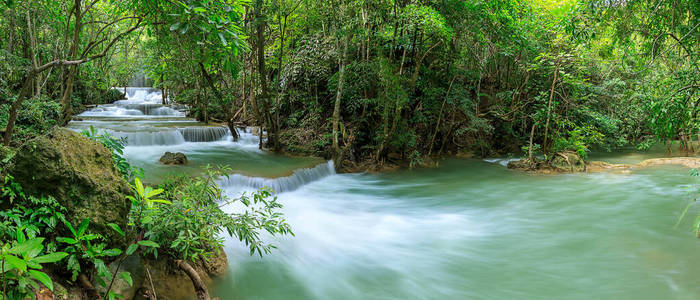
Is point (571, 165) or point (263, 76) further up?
point (263, 76)

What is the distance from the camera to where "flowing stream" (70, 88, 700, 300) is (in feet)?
12.8

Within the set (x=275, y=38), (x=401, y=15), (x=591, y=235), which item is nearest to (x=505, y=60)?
(x=401, y=15)

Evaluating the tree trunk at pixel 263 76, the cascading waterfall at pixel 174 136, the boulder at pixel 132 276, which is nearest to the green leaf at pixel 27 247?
the boulder at pixel 132 276

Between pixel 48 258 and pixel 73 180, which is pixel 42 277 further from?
pixel 73 180

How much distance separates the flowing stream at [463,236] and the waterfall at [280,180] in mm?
37

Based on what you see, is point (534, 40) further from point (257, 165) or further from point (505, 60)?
point (257, 165)

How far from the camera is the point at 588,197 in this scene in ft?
24.2

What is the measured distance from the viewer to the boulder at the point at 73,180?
95.4 inches

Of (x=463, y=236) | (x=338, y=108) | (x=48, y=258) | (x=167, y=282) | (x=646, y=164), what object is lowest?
(x=463, y=236)

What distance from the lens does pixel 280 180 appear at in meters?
7.63

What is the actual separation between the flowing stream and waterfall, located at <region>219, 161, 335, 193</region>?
37 mm

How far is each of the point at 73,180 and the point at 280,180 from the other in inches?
203

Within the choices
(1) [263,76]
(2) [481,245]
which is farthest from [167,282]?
(1) [263,76]

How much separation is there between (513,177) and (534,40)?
4.34 m
